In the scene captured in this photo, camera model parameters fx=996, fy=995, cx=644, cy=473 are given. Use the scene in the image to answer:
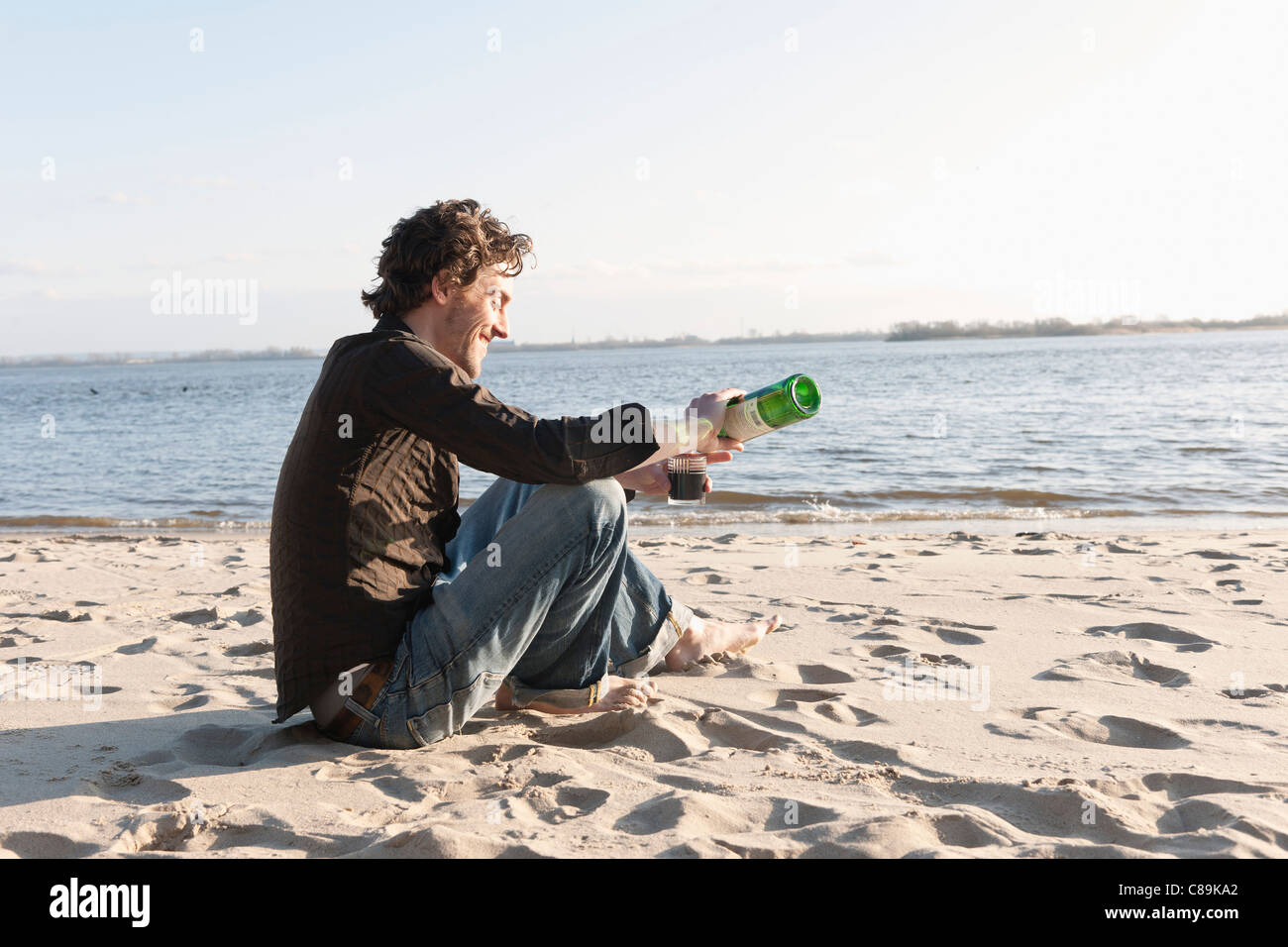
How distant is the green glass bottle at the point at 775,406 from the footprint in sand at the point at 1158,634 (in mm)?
2163

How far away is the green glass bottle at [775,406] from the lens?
2.71 m

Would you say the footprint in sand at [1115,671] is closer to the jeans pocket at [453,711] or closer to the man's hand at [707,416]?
the man's hand at [707,416]

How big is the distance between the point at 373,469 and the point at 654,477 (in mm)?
889

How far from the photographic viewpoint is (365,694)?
270cm

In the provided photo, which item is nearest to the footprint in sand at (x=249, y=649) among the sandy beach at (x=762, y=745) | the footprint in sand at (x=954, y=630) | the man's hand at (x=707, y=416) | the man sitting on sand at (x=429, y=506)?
the sandy beach at (x=762, y=745)

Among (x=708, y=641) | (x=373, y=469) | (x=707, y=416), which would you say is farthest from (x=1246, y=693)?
(x=373, y=469)

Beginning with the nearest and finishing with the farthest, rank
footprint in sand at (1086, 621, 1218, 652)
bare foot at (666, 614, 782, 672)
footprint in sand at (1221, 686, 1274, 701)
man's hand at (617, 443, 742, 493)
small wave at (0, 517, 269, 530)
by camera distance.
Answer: man's hand at (617, 443, 742, 493) < footprint in sand at (1221, 686, 1274, 701) < bare foot at (666, 614, 782, 672) < footprint in sand at (1086, 621, 1218, 652) < small wave at (0, 517, 269, 530)

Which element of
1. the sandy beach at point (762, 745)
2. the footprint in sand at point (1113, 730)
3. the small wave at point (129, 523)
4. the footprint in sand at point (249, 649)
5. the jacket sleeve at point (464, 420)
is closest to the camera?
the sandy beach at point (762, 745)

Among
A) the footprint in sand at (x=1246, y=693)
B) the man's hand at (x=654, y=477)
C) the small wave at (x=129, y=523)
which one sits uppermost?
the man's hand at (x=654, y=477)

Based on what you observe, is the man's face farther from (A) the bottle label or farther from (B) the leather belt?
(B) the leather belt

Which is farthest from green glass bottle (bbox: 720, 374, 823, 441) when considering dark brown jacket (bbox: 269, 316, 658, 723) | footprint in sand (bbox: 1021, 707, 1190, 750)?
footprint in sand (bbox: 1021, 707, 1190, 750)

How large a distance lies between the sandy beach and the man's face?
3.71ft

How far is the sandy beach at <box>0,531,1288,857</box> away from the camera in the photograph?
2221mm

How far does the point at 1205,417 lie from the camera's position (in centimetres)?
1719
